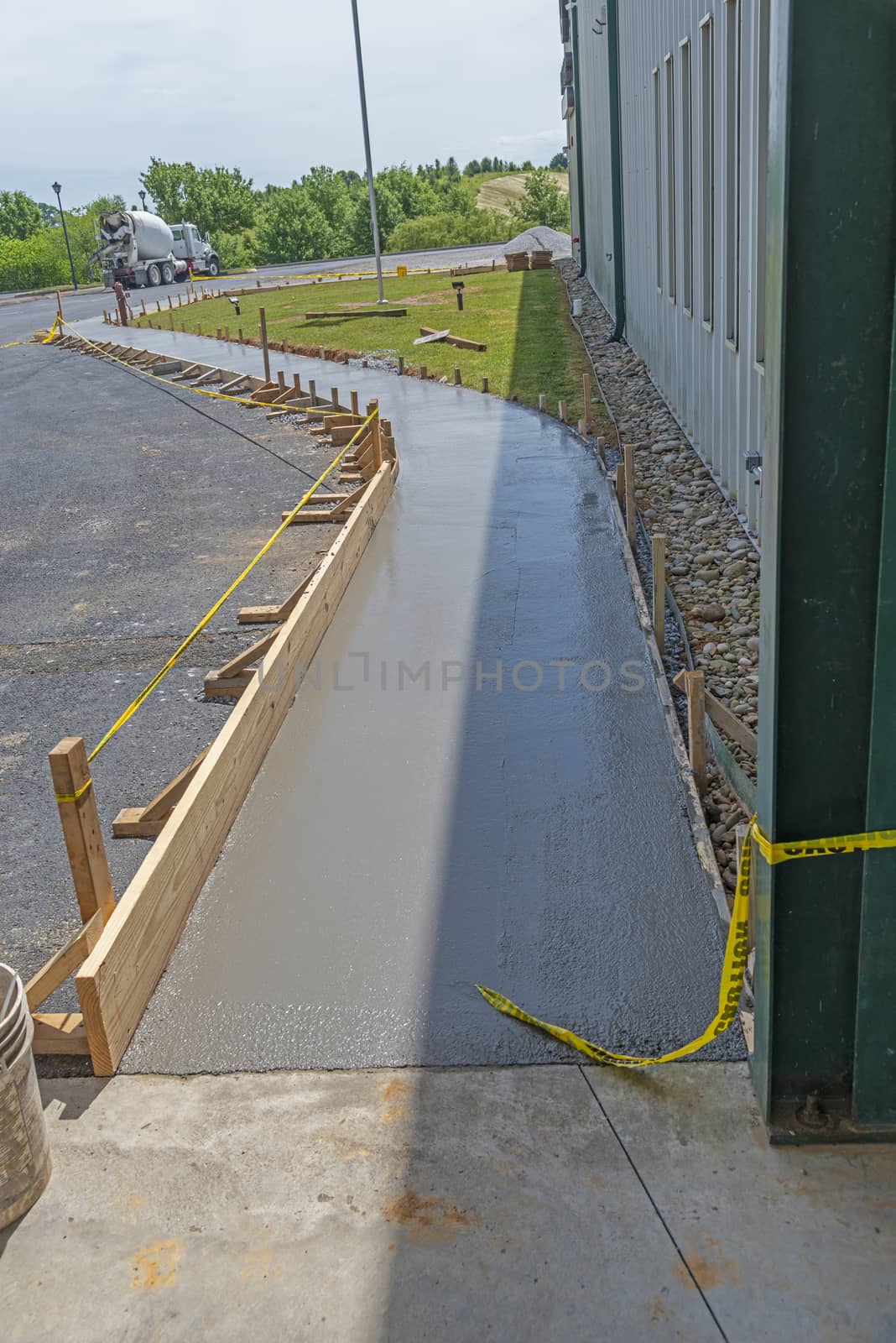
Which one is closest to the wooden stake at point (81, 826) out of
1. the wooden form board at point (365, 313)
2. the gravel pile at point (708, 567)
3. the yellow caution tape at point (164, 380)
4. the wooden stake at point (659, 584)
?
the gravel pile at point (708, 567)

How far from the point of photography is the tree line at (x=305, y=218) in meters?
80.7

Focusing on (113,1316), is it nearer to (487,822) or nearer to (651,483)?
(487,822)

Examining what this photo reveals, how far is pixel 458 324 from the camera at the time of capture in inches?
1158

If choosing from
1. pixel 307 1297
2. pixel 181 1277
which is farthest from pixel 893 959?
pixel 181 1277

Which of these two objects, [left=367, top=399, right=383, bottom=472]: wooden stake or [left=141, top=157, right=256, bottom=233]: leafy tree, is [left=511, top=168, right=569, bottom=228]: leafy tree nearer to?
[left=141, top=157, right=256, bottom=233]: leafy tree

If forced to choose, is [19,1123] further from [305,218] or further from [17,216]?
[17,216]

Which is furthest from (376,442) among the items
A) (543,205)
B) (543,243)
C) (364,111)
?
(543,205)

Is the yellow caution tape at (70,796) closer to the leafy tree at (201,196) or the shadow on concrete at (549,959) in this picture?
the shadow on concrete at (549,959)

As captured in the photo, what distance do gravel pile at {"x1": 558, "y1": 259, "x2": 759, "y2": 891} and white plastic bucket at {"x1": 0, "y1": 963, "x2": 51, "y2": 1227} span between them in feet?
10.5

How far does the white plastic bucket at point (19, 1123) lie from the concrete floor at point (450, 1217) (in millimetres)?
72

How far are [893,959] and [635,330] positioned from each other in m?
18.6

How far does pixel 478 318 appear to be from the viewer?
3041 cm

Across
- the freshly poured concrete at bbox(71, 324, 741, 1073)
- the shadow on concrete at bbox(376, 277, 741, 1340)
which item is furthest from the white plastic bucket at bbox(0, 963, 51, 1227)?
the shadow on concrete at bbox(376, 277, 741, 1340)

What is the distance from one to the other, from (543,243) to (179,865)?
43.5 meters
